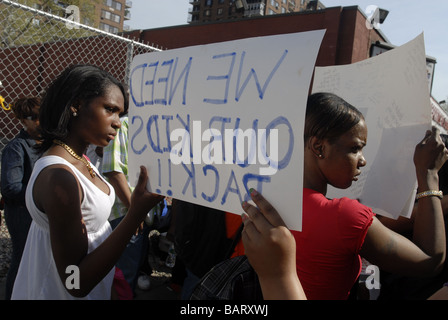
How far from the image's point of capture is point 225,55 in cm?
115

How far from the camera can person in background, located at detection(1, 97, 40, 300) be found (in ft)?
8.70

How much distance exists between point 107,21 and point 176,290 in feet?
258

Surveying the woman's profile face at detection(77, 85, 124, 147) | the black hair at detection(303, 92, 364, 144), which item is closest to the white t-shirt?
the woman's profile face at detection(77, 85, 124, 147)

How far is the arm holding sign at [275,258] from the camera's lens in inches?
Answer: 35.0

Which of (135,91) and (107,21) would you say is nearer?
(135,91)

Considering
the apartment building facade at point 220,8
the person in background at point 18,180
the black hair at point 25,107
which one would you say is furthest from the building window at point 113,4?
the person in background at point 18,180

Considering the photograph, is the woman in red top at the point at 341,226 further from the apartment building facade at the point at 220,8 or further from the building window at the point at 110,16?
the building window at the point at 110,16

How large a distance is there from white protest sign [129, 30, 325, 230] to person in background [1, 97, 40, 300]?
160cm

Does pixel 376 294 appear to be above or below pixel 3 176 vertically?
below

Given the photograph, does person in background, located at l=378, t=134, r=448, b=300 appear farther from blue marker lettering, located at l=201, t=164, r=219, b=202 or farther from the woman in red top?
blue marker lettering, located at l=201, t=164, r=219, b=202

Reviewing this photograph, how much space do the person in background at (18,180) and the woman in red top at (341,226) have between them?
213 cm

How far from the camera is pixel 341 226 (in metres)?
1.13
